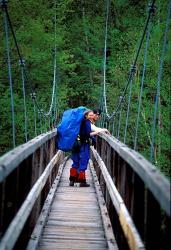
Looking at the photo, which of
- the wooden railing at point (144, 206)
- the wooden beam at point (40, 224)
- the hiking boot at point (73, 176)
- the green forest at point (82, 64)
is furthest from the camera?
the green forest at point (82, 64)

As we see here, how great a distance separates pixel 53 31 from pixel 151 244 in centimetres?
1753

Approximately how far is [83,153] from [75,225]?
89.6 inches

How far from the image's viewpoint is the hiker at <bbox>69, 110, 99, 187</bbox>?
5965mm

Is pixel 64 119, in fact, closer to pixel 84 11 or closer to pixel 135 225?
pixel 135 225

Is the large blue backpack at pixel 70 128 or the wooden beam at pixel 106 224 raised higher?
the large blue backpack at pixel 70 128

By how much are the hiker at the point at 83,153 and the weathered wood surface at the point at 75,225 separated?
0.49 m

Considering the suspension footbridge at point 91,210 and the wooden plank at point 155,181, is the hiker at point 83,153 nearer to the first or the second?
the suspension footbridge at point 91,210

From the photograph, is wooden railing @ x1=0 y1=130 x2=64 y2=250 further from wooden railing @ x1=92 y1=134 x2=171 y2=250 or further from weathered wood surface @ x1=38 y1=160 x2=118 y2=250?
wooden railing @ x1=92 y1=134 x2=171 y2=250

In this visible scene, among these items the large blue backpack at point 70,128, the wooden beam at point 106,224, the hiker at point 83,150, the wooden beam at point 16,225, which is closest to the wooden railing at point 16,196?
the wooden beam at point 16,225

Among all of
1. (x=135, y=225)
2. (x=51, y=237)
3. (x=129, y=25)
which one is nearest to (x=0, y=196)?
(x=135, y=225)

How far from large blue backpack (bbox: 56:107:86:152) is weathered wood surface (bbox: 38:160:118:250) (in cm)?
55

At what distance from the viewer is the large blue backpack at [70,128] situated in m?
5.80

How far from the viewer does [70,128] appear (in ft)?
19.1

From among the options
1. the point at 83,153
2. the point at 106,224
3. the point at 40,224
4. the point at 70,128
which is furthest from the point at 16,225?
the point at 83,153
